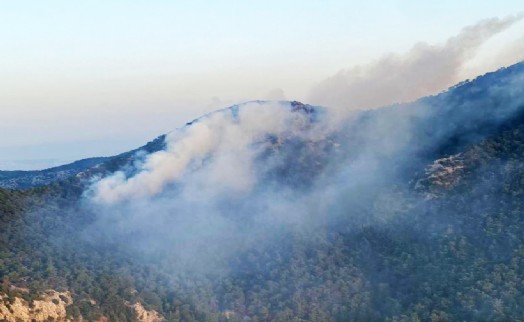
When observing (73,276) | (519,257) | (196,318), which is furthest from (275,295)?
(519,257)

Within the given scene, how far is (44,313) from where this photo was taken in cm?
14800

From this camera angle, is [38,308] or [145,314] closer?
[38,308]

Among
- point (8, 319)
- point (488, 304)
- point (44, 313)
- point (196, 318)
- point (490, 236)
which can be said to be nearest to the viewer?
point (8, 319)

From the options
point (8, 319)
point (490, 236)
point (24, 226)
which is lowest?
point (490, 236)

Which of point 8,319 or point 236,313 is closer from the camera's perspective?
point 8,319

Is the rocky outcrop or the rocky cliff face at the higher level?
the rocky cliff face

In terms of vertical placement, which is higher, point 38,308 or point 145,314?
point 38,308

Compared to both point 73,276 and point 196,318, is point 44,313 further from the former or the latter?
point 196,318

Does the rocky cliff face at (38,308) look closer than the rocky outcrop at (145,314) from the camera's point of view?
Yes

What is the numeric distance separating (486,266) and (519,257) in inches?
406

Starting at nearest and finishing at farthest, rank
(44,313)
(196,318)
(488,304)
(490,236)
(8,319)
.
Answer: (8,319), (44,313), (488,304), (196,318), (490,236)

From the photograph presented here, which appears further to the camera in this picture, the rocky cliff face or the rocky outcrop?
the rocky outcrop

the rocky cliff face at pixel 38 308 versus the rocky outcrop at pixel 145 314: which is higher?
the rocky cliff face at pixel 38 308

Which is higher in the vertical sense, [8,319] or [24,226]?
[24,226]
